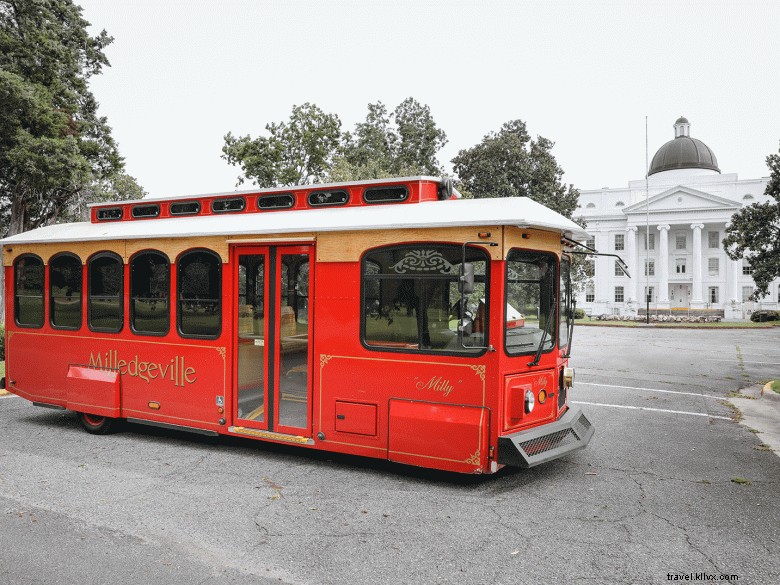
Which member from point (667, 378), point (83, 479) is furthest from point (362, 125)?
point (83, 479)

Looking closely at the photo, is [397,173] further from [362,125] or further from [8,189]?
[8,189]

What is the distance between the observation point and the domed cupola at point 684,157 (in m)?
66.2

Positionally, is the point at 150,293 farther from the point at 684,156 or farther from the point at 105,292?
the point at 684,156

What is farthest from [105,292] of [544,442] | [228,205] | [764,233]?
[764,233]

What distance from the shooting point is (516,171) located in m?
40.2

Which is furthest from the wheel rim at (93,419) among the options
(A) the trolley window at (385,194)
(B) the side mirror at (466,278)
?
(B) the side mirror at (466,278)

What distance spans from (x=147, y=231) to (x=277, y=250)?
6.53ft

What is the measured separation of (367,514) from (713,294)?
64.1 meters

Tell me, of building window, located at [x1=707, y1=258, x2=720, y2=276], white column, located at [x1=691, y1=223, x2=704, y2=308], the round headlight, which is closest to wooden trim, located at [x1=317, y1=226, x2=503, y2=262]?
the round headlight

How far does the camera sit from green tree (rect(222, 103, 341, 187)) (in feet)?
98.1

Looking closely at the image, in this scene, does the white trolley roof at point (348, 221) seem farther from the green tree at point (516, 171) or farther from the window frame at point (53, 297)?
the green tree at point (516, 171)

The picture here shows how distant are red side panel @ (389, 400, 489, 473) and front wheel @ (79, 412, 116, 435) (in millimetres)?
4212

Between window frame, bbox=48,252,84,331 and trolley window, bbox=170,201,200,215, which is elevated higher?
trolley window, bbox=170,201,200,215

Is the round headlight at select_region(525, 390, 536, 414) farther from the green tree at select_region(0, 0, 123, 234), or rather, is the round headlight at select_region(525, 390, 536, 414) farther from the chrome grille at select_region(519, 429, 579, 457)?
the green tree at select_region(0, 0, 123, 234)
